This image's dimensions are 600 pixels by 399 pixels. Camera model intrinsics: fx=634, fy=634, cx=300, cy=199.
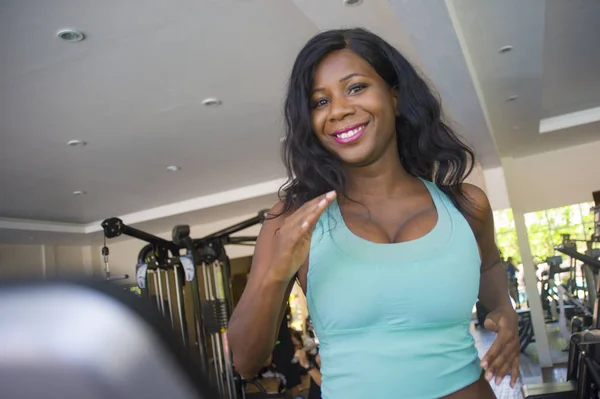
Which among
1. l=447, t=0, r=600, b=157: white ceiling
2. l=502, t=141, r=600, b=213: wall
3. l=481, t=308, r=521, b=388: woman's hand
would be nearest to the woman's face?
l=481, t=308, r=521, b=388: woman's hand

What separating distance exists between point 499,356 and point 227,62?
3.13m

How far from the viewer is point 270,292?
2.84ft

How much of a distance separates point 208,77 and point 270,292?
3.34 meters

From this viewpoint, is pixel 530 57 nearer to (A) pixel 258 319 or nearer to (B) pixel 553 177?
(A) pixel 258 319

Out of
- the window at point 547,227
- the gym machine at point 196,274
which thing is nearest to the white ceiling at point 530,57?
the window at point 547,227

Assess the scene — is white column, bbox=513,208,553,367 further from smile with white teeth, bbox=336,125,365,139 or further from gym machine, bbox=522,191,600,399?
smile with white teeth, bbox=336,125,365,139

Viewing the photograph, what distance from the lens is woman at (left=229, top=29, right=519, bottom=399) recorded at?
2.91ft

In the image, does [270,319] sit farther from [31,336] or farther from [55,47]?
[55,47]

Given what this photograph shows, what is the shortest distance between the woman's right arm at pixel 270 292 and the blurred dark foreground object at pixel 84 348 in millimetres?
611

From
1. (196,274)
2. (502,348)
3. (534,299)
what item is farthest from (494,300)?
(534,299)

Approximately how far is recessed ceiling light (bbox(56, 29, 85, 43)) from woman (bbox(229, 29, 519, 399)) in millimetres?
2408

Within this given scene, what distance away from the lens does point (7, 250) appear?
0.36m

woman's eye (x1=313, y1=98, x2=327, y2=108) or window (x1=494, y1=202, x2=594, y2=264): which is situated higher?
window (x1=494, y1=202, x2=594, y2=264)

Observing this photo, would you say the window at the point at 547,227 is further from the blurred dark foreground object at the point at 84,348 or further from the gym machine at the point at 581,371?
the blurred dark foreground object at the point at 84,348
